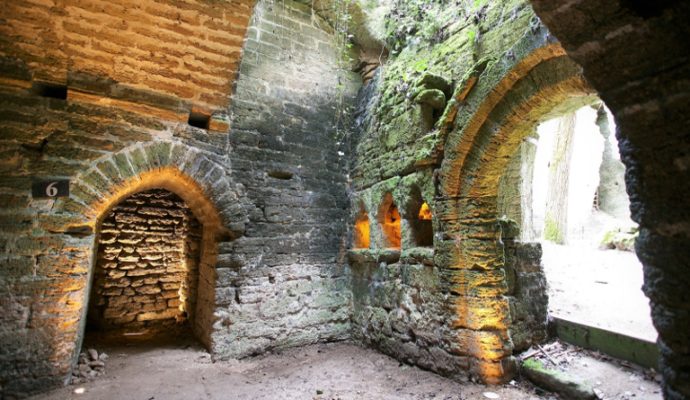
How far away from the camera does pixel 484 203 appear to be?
124 inches

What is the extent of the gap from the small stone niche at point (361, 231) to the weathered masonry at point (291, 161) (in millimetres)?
30

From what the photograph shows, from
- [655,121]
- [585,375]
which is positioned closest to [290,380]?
[585,375]

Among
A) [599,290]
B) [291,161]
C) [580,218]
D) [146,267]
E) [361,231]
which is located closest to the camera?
[291,161]

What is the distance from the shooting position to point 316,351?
4.16m

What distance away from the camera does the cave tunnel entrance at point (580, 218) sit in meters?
4.03

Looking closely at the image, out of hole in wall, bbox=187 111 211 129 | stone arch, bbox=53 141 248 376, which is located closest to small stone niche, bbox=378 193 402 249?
stone arch, bbox=53 141 248 376

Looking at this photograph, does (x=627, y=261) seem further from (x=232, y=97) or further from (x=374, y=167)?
(x=232, y=97)

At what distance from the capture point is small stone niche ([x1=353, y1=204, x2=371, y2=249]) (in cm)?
472

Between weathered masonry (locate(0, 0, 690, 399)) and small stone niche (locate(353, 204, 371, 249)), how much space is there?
1.2 inches

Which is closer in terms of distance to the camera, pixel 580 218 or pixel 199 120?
pixel 199 120

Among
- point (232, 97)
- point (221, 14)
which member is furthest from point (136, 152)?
point (221, 14)

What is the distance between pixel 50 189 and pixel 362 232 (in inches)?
136

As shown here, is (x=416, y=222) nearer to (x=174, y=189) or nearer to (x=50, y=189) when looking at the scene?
(x=174, y=189)

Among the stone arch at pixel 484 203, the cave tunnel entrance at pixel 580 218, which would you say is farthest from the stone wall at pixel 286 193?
the cave tunnel entrance at pixel 580 218
